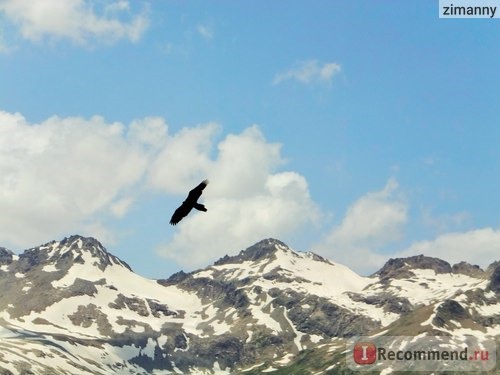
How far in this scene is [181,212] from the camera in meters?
26.0

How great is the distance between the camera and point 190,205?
84.3 feet

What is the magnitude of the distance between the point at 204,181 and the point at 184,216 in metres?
1.77

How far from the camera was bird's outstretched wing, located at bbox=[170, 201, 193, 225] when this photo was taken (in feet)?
84.3

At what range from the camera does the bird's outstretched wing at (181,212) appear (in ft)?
84.3

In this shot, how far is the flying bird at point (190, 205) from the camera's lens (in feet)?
82.9

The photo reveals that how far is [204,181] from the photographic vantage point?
82.7ft

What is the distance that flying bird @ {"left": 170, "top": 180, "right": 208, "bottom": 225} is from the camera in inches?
995

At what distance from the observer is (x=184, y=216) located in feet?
86.3

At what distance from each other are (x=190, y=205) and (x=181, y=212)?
501 mm
